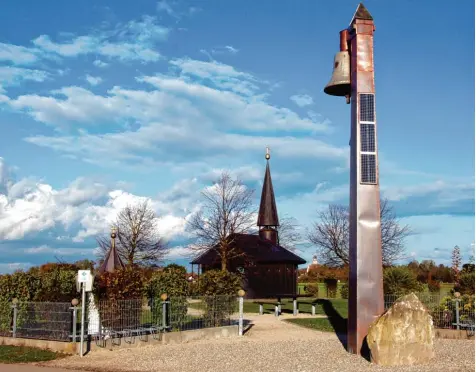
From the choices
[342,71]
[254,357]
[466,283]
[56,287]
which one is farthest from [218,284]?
[466,283]

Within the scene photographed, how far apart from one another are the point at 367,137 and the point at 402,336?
16.4 ft

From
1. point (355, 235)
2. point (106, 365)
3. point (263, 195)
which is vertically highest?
point (263, 195)

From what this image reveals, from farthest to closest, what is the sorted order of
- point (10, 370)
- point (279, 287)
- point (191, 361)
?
point (279, 287) → point (191, 361) → point (10, 370)

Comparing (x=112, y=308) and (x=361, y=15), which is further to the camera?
(x=112, y=308)

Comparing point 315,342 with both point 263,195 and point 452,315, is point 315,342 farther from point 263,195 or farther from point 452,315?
point 263,195

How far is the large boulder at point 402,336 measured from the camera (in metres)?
12.8

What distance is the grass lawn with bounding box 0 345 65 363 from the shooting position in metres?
14.8

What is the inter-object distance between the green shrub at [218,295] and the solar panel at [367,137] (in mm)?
7482

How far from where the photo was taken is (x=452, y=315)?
758 inches

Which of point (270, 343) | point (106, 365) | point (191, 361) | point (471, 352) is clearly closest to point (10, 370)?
point (106, 365)

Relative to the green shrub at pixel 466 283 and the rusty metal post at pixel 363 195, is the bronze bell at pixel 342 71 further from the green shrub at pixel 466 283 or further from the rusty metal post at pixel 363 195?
the green shrub at pixel 466 283

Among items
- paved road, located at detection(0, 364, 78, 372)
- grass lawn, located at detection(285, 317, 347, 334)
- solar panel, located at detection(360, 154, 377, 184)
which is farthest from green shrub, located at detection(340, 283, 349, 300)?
paved road, located at detection(0, 364, 78, 372)

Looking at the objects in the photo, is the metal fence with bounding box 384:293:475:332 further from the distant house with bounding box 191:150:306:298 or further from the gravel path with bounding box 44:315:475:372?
the distant house with bounding box 191:150:306:298

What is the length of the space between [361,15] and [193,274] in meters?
31.9
